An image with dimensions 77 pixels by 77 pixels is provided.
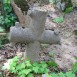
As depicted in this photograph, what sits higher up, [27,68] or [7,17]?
[7,17]

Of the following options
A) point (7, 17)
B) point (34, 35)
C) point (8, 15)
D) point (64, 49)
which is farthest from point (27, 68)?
point (8, 15)

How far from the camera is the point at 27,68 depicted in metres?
4.59

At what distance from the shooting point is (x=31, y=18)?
443 cm

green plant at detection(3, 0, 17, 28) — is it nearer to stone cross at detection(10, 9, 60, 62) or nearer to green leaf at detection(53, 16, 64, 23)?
green leaf at detection(53, 16, 64, 23)

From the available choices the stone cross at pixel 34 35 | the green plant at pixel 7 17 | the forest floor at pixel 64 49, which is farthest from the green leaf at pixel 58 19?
the stone cross at pixel 34 35

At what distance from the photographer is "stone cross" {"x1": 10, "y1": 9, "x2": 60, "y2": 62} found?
14.2 ft

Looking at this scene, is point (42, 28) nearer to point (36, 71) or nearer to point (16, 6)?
point (36, 71)

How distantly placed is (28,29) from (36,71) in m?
0.81

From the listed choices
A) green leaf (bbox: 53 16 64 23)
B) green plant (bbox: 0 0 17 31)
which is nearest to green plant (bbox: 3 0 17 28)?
green plant (bbox: 0 0 17 31)

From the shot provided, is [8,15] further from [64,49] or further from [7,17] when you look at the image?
[64,49]

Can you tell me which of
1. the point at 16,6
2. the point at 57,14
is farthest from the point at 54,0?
the point at 16,6

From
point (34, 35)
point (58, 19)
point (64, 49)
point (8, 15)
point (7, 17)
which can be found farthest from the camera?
point (58, 19)

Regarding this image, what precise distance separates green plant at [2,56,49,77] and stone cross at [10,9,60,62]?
17 cm

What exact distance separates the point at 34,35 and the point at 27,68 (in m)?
0.66
